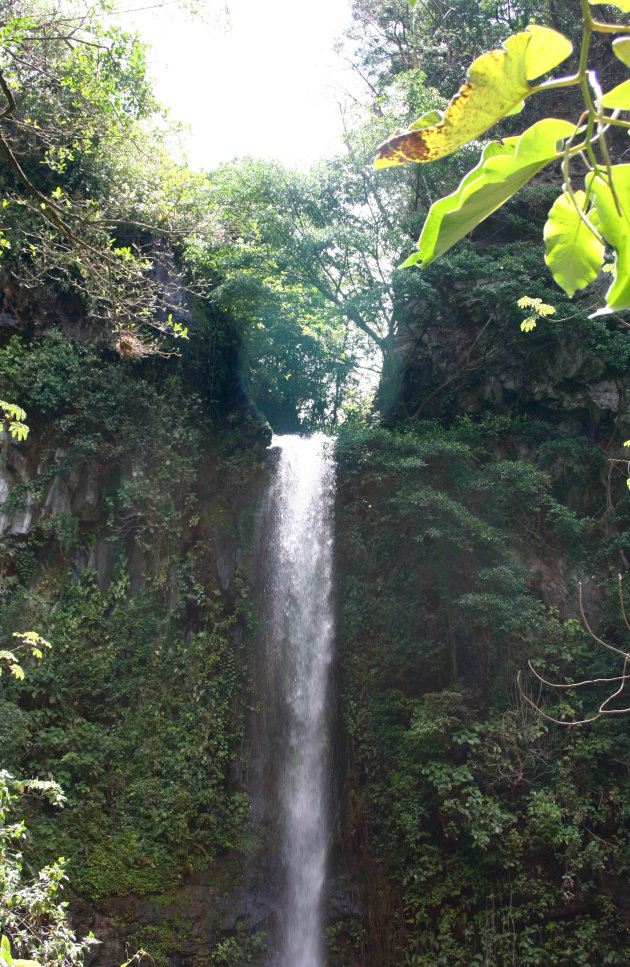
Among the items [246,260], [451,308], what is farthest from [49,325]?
[451,308]

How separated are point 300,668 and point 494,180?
7007 mm

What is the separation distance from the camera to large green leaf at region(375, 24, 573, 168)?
1.58 feet

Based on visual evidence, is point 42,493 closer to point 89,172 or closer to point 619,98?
point 89,172

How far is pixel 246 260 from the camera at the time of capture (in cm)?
852

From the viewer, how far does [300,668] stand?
7.13m

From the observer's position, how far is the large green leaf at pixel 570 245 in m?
0.55

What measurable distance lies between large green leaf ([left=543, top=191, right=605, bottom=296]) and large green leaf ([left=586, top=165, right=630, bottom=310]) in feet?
0.15

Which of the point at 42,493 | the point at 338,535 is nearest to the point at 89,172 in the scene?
the point at 42,493

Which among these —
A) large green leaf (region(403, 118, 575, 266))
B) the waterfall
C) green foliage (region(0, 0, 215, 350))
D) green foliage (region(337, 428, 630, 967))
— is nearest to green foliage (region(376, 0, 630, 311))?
large green leaf (region(403, 118, 575, 266))

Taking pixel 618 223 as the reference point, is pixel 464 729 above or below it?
above

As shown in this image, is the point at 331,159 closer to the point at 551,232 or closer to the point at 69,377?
the point at 69,377

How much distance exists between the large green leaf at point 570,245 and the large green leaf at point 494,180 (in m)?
0.07

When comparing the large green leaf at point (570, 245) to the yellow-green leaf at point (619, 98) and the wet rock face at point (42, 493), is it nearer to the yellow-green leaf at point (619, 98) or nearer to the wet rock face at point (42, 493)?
the yellow-green leaf at point (619, 98)

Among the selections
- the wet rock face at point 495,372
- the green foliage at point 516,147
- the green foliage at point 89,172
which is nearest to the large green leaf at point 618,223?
the green foliage at point 516,147
